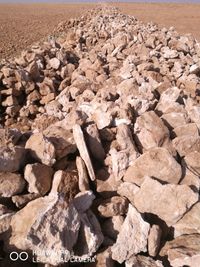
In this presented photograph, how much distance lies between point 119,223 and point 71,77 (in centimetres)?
495

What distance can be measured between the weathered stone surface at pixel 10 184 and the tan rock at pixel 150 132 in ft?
5.09

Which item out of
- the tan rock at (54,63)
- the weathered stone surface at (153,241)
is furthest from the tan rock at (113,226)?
the tan rock at (54,63)

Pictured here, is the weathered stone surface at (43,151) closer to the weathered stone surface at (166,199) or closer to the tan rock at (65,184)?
the tan rock at (65,184)

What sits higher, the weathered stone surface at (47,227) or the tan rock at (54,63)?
the weathered stone surface at (47,227)

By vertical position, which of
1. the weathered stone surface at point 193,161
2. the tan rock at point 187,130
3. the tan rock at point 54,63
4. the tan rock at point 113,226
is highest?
the tan rock at point 187,130

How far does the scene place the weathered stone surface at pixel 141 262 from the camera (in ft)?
9.63

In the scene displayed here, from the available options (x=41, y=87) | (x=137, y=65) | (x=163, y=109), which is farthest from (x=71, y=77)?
(x=163, y=109)

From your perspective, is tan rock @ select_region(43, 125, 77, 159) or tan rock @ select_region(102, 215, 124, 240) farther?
tan rock @ select_region(43, 125, 77, 159)

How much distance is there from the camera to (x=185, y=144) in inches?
164

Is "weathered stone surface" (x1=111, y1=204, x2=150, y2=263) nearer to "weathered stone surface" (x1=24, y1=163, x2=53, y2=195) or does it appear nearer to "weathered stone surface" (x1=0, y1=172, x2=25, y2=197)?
"weathered stone surface" (x1=24, y1=163, x2=53, y2=195)

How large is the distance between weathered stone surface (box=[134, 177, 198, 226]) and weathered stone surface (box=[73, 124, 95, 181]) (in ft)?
2.08

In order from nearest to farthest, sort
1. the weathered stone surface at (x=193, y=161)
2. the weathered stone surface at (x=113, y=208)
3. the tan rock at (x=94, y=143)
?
the weathered stone surface at (x=113, y=208) → the weathered stone surface at (x=193, y=161) → the tan rock at (x=94, y=143)

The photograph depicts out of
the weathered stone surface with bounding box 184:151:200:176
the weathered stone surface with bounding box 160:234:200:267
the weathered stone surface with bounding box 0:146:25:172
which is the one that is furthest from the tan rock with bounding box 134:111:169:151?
the weathered stone surface with bounding box 0:146:25:172

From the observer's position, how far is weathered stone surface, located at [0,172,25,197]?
3.31 m
